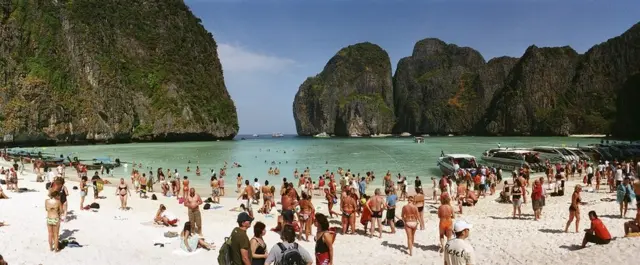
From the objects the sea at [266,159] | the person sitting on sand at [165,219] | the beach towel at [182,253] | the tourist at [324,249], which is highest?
the tourist at [324,249]

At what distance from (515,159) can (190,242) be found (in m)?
32.9

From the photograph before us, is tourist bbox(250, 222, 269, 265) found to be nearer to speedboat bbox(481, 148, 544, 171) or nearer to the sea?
the sea

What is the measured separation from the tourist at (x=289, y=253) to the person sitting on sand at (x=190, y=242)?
5.80 metres

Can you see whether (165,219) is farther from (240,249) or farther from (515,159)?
(515,159)

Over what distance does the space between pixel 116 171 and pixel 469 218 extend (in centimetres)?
3500

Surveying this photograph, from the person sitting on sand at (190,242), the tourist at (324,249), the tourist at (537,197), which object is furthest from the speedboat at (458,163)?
the tourist at (324,249)

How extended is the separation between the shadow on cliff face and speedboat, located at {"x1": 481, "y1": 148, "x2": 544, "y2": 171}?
88.2 m

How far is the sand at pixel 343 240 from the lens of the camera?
9.28 m

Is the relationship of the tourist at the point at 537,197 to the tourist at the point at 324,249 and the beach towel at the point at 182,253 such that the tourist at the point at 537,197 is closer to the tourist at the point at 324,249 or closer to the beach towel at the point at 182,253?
the tourist at the point at 324,249

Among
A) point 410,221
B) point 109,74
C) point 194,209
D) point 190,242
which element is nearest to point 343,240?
point 410,221

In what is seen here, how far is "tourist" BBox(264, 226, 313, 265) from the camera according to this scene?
504cm

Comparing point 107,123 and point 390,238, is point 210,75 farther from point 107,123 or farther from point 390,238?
point 390,238

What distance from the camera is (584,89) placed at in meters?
176

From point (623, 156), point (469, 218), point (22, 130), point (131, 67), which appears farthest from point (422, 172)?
point (131, 67)
